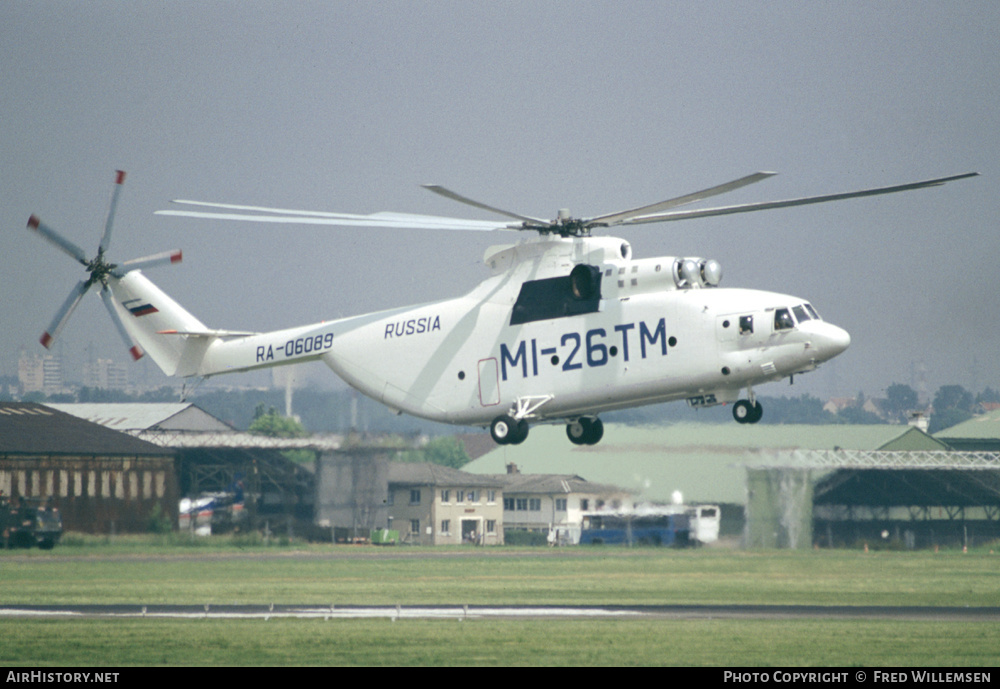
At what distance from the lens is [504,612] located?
124 ft

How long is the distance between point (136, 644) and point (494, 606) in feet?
40.9

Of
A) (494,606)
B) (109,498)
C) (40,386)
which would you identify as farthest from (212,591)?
(40,386)

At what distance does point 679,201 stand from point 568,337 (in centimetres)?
434

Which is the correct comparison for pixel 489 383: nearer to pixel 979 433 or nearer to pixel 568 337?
pixel 568 337

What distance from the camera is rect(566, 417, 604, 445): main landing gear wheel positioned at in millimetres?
33125

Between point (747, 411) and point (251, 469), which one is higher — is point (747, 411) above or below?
below

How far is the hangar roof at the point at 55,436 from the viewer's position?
70.0 m

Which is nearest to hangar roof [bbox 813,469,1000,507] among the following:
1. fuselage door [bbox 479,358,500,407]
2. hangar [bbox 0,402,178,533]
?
hangar [bbox 0,402,178,533]

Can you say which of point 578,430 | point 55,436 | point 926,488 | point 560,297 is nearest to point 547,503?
point 926,488

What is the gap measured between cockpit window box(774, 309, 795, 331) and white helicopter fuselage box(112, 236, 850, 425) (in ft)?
0.10

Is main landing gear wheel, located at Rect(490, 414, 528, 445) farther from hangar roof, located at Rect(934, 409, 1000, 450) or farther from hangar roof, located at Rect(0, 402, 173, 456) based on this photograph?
hangar roof, located at Rect(934, 409, 1000, 450)

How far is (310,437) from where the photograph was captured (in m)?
64.0

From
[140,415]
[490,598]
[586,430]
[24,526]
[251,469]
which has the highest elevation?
[140,415]
